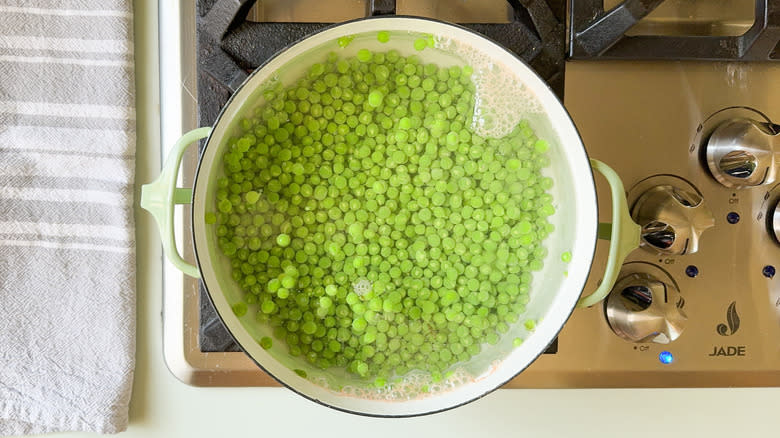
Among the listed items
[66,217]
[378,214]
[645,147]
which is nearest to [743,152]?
[645,147]

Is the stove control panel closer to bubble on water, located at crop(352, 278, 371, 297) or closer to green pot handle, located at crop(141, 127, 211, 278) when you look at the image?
bubble on water, located at crop(352, 278, 371, 297)

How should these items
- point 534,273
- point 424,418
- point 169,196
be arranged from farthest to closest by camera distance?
point 424,418, point 534,273, point 169,196

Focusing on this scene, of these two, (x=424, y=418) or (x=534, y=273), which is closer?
(x=534, y=273)

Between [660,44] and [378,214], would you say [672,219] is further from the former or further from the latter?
Answer: [378,214]

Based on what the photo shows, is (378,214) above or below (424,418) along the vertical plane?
above

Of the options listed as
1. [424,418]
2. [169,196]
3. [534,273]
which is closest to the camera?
[169,196]

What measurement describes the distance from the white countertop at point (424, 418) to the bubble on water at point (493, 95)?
39 centimetres

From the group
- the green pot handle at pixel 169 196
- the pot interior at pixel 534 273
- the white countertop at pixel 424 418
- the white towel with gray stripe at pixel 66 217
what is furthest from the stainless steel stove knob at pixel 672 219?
the white towel with gray stripe at pixel 66 217

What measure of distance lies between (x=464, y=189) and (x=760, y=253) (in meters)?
0.40

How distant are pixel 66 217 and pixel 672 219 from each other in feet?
2.49

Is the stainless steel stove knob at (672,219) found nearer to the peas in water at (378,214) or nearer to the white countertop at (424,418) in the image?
the peas in water at (378,214)

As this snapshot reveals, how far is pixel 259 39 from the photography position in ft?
2.07

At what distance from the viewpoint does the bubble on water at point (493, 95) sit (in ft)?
1.94

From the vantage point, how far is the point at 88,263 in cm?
73
